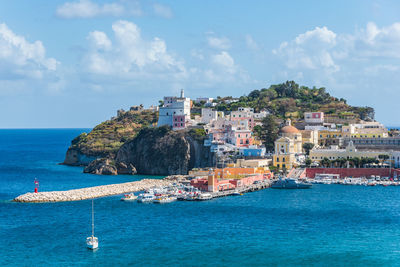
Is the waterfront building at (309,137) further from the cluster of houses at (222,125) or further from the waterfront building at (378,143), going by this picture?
the cluster of houses at (222,125)

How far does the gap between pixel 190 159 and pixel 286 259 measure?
49.5 m

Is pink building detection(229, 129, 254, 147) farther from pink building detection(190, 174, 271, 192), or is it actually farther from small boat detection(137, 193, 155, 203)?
small boat detection(137, 193, 155, 203)

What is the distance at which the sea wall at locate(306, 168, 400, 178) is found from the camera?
250 ft

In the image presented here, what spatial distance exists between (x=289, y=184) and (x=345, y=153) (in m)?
15.4

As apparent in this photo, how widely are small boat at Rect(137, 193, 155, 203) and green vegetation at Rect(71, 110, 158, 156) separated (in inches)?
1667

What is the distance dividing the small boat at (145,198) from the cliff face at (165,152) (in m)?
23.5

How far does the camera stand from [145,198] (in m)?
61.4

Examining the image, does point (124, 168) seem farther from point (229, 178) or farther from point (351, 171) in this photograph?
point (351, 171)

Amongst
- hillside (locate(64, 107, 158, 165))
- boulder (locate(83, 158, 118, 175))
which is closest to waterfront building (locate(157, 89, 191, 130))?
hillside (locate(64, 107, 158, 165))

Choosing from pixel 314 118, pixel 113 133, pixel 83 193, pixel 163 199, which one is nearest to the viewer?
pixel 163 199

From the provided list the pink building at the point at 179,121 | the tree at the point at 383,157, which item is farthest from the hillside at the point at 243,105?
the tree at the point at 383,157

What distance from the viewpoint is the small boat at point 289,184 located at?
70875mm

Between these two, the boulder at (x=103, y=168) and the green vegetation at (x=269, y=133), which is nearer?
the boulder at (x=103, y=168)

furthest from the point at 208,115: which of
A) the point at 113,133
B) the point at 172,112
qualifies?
the point at 113,133
